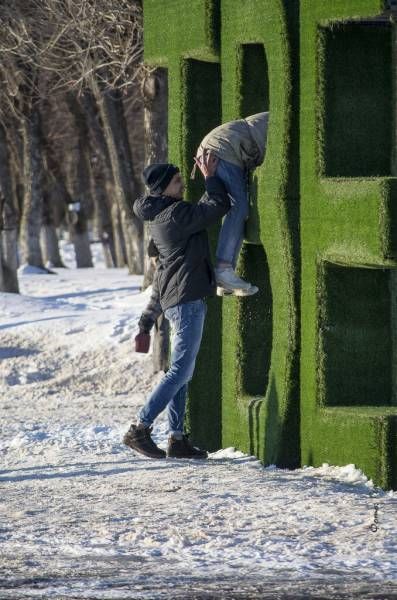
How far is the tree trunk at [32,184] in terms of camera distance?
1124 inches

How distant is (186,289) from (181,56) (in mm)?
2104

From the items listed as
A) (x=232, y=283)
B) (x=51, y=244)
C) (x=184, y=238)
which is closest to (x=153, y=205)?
(x=184, y=238)

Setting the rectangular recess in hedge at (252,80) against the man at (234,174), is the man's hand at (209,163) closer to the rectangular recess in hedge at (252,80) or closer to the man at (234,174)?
the man at (234,174)

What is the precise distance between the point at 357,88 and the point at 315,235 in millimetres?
946

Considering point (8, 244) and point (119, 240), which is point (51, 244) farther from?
point (8, 244)

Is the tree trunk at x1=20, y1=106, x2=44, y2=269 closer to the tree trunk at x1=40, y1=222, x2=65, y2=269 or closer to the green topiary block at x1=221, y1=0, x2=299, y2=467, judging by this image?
the tree trunk at x1=40, y1=222, x2=65, y2=269

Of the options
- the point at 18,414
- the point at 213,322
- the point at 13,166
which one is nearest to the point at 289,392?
the point at 213,322

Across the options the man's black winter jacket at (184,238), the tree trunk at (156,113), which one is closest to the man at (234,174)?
the man's black winter jacket at (184,238)

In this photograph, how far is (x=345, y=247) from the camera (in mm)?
9195

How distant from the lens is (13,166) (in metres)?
42.3

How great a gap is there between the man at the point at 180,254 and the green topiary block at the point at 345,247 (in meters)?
0.63

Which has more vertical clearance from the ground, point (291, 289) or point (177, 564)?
point (291, 289)

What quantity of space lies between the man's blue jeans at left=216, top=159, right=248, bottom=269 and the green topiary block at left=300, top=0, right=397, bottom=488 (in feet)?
1.82

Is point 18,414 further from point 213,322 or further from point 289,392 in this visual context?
point 289,392
